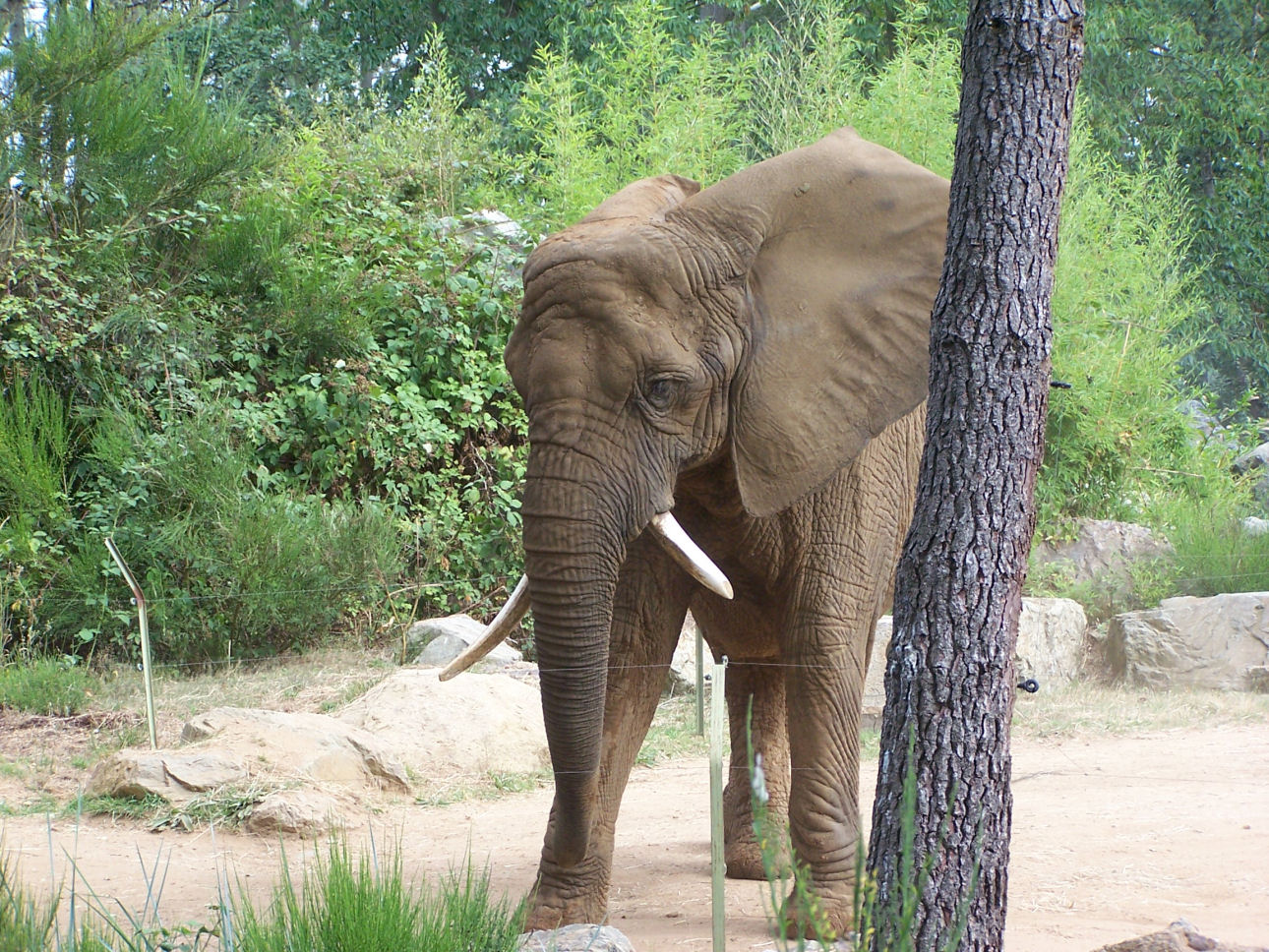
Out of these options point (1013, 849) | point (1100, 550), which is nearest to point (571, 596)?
point (1013, 849)

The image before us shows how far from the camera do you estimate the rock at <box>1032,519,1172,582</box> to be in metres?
10.6

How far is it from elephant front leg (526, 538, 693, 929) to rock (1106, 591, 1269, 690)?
5.68m

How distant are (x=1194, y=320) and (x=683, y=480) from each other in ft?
53.8

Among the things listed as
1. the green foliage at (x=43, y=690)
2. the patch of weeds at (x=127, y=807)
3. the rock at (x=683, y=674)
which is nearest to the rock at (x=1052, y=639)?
the rock at (x=683, y=674)

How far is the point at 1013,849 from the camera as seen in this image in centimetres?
505

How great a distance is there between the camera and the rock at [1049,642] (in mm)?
8672

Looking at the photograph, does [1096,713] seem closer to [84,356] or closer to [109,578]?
[109,578]

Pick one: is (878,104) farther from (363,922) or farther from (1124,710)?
(363,922)

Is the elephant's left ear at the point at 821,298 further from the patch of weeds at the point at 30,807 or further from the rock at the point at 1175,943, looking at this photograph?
the patch of weeds at the point at 30,807

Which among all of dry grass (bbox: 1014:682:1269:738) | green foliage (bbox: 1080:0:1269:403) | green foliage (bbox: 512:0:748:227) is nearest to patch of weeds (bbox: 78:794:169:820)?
dry grass (bbox: 1014:682:1269:738)

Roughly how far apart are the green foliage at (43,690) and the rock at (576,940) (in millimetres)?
4870

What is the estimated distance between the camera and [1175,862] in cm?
473

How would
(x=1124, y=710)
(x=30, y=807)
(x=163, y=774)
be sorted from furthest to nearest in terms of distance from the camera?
1. (x=1124, y=710)
2. (x=30, y=807)
3. (x=163, y=774)

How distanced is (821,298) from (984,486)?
1.24 meters
